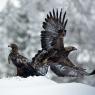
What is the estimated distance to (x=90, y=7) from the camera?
4523 mm

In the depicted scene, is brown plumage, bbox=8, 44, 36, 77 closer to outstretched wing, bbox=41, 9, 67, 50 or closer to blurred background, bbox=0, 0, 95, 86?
outstretched wing, bbox=41, 9, 67, 50

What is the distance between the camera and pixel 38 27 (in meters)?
4.79

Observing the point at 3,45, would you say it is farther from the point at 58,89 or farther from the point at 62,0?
the point at 58,89

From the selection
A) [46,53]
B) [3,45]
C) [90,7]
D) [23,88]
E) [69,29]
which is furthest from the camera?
[3,45]

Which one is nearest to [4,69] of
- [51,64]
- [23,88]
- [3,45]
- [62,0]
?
[3,45]

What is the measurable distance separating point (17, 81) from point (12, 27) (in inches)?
97.2

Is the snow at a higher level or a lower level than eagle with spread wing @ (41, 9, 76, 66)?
lower

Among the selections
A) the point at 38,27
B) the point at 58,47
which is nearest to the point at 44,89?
the point at 58,47

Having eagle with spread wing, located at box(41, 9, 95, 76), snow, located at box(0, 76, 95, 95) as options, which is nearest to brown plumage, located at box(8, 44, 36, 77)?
eagle with spread wing, located at box(41, 9, 95, 76)

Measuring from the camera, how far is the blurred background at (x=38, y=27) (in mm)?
4355

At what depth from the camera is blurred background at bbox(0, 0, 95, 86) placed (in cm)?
436

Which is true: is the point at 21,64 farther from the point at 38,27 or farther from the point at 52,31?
the point at 38,27

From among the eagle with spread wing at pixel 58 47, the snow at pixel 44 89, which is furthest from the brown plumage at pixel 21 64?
the snow at pixel 44 89

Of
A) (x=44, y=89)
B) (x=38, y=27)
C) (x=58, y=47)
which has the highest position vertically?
(x=38, y=27)
